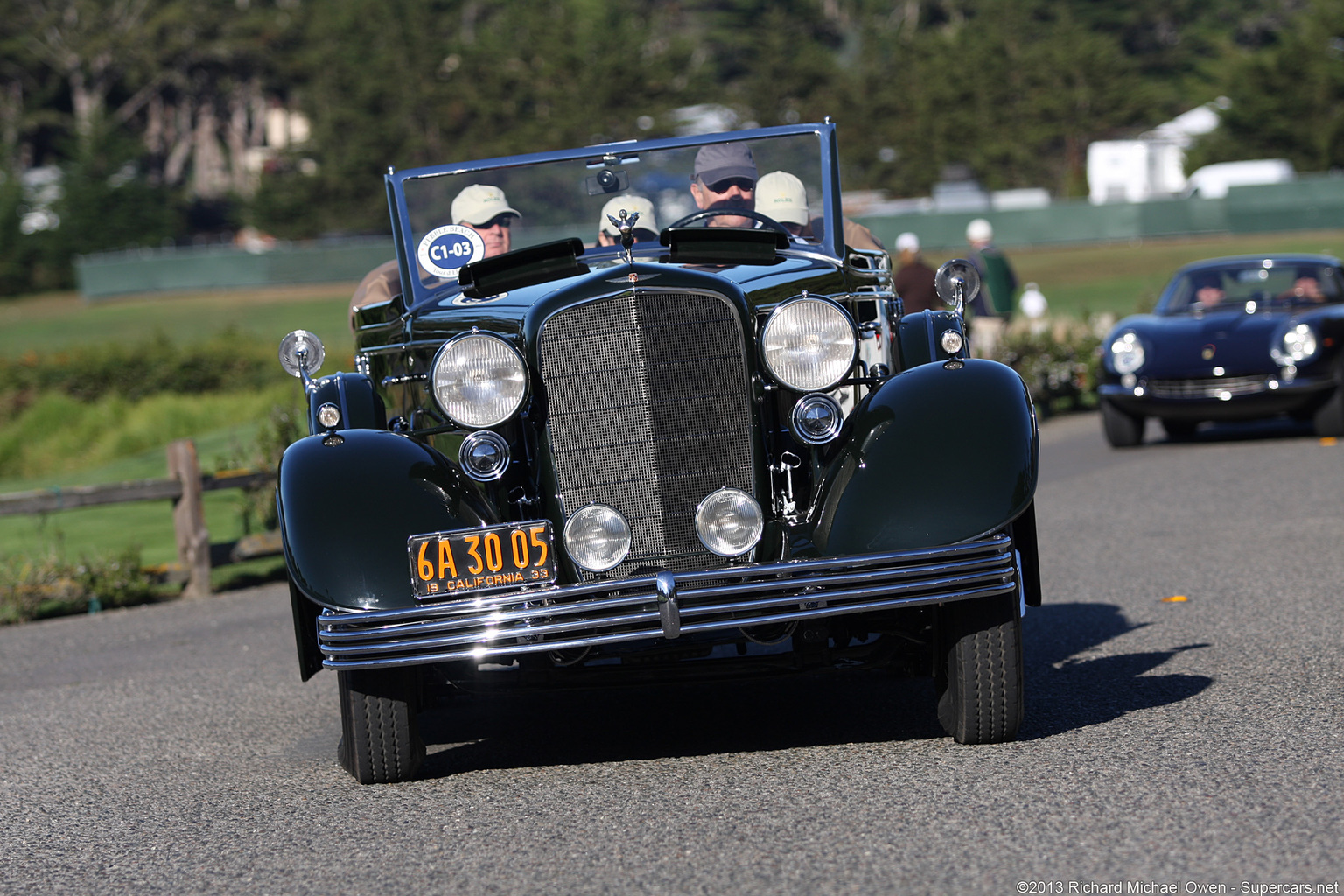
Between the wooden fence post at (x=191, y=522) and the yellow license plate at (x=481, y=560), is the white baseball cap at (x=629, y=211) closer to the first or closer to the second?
the yellow license plate at (x=481, y=560)

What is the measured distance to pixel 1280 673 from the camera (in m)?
5.83

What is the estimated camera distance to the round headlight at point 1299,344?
1333 cm

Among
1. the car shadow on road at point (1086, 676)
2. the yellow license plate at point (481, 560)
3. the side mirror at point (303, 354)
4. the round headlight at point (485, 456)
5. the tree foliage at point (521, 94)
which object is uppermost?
the tree foliage at point (521, 94)

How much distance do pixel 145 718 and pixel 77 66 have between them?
83431mm

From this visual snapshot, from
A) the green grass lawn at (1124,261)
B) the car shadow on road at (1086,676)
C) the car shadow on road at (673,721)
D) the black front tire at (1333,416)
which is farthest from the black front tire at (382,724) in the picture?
the green grass lawn at (1124,261)

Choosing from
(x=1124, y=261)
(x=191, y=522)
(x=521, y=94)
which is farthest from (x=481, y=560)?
(x=521, y=94)

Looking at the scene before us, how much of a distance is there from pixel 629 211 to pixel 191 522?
4.97 m

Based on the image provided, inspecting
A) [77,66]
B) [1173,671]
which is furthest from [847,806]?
[77,66]

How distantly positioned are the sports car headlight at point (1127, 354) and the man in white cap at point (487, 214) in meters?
8.31

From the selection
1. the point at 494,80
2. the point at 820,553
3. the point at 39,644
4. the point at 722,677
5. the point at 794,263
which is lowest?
the point at 39,644

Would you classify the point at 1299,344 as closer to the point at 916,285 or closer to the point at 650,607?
the point at 916,285

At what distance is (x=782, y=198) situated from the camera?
655cm

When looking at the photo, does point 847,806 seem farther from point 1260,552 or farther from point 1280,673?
point 1260,552

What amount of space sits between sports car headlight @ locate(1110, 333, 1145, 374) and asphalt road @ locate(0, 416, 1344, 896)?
5823 mm
